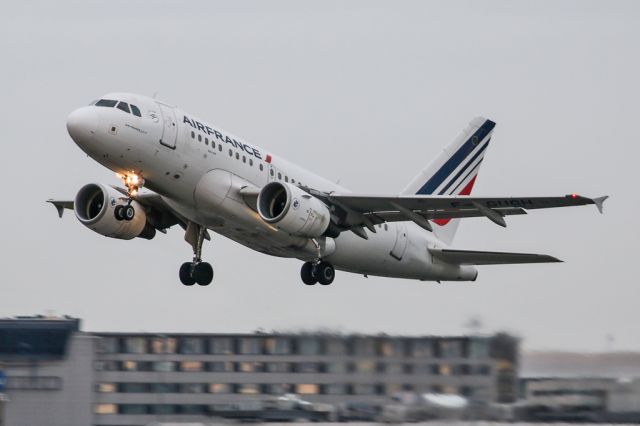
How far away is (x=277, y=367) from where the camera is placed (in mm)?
45219

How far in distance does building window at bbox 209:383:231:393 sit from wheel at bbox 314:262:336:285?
11.2m

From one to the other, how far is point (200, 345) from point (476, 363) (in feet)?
57.3

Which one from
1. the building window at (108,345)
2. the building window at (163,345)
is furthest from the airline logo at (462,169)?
the building window at (108,345)

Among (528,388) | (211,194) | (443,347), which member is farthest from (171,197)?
(528,388)

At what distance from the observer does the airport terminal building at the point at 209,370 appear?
126 ft

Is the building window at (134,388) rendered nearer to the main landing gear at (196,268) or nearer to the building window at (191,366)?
the building window at (191,366)

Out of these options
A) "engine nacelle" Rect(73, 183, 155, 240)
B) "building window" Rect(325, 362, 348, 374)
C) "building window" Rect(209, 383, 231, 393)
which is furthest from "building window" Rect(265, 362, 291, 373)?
"engine nacelle" Rect(73, 183, 155, 240)

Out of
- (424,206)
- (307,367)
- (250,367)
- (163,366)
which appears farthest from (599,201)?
(163,366)

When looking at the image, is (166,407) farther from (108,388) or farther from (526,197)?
(526,197)

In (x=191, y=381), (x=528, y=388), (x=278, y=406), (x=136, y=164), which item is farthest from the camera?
(x=191, y=381)

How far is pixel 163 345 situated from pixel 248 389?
7.59m

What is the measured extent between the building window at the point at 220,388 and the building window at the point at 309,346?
28.3ft

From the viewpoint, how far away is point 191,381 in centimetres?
5066

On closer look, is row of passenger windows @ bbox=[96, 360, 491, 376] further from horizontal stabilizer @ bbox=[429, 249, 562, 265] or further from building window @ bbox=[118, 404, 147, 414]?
horizontal stabilizer @ bbox=[429, 249, 562, 265]
